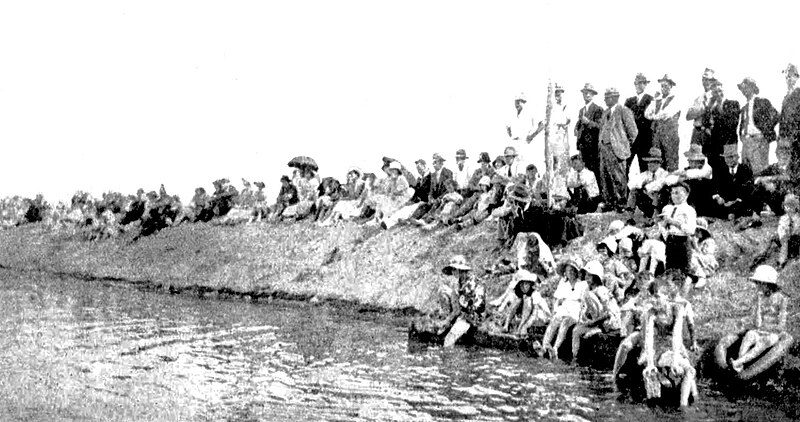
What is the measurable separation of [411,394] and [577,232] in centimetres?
907

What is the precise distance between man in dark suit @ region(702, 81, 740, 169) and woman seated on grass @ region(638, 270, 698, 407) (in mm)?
6827

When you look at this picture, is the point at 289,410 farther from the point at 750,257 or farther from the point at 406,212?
the point at 406,212

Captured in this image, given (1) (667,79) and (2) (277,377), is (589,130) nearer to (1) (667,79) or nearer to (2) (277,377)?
(1) (667,79)

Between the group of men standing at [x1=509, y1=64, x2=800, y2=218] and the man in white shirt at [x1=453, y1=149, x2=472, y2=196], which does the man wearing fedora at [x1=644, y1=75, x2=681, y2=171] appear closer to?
the group of men standing at [x1=509, y1=64, x2=800, y2=218]

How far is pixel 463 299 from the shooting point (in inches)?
635

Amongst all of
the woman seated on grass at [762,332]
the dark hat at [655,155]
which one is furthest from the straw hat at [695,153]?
the woman seated on grass at [762,332]

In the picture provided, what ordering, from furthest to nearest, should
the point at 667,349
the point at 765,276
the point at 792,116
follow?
the point at 792,116 → the point at 765,276 → the point at 667,349

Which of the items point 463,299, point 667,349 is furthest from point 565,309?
point 667,349

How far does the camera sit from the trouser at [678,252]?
15.5 metres

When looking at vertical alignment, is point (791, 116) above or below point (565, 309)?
above

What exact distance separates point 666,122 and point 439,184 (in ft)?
25.7

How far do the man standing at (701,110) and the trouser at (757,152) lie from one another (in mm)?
993

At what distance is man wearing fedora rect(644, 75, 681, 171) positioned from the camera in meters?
18.3

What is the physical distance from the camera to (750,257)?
16.0 m
